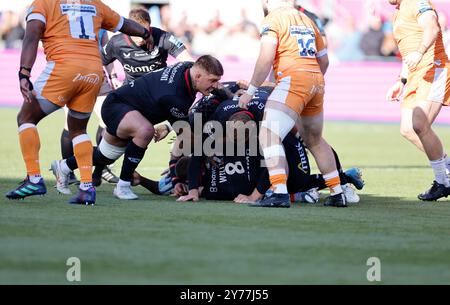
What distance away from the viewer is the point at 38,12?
332 inches

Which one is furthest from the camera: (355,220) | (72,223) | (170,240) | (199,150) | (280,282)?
(199,150)

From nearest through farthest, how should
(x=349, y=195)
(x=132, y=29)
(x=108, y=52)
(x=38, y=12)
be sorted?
(x=38, y=12) < (x=132, y=29) < (x=349, y=195) < (x=108, y=52)

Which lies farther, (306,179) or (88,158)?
(306,179)

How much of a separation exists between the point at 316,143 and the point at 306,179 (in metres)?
0.54

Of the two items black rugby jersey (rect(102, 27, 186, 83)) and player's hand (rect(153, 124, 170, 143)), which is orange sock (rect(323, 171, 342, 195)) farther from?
black rugby jersey (rect(102, 27, 186, 83))

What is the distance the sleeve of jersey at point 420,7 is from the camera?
9.85 meters

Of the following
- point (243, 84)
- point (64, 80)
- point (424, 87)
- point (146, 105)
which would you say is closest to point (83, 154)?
point (64, 80)

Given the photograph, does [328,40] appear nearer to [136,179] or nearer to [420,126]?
[420,126]

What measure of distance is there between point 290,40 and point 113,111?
1.93 meters

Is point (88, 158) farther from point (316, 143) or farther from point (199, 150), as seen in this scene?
point (316, 143)

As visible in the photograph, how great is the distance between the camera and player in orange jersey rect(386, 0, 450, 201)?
391 inches

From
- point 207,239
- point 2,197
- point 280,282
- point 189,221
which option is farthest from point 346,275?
point 2,197

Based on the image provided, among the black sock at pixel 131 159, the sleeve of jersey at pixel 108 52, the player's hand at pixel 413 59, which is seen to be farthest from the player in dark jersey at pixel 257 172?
the sleeve of jersey at pixel 108 52

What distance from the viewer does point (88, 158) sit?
29.0 ft
